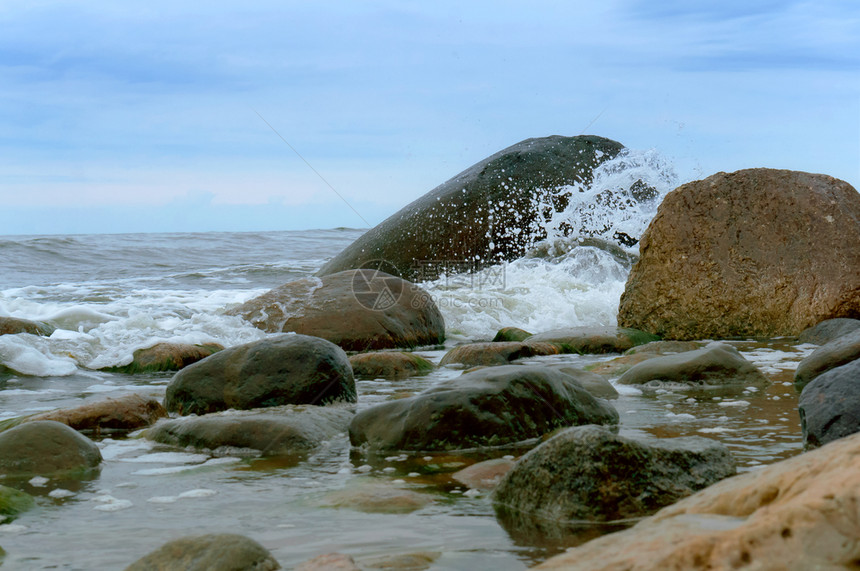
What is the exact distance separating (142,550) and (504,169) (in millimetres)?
11960

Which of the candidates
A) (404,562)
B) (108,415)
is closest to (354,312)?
(108,415)

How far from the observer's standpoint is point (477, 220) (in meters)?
13.5

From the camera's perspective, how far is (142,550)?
2.63m

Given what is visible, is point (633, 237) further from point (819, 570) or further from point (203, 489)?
point (819, 570)

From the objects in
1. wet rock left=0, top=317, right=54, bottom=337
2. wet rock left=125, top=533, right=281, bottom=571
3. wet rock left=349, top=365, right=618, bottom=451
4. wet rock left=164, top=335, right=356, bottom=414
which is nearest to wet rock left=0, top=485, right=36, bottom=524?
wet rock left=125, top=533, right=281, bottom=571

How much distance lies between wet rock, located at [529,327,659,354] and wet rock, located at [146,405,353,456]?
160 inches

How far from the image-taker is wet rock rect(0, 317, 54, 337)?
345 inches

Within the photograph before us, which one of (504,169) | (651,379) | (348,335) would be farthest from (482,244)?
(651,379)

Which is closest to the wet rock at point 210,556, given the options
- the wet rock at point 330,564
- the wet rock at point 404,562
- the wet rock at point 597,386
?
the wet rock at point 330,564

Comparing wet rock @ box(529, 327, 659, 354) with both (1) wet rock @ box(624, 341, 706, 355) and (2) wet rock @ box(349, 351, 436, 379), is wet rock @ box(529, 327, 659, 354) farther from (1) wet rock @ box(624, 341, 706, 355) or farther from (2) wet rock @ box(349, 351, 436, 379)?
(2) wet rock @ box(349, 351, 436, 379)

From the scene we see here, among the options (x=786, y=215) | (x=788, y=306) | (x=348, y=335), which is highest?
(x=786, y=215)

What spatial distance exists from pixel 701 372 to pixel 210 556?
4.33m

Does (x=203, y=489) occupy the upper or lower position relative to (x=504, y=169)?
lower

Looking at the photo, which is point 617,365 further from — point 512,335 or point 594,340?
point 512,335
